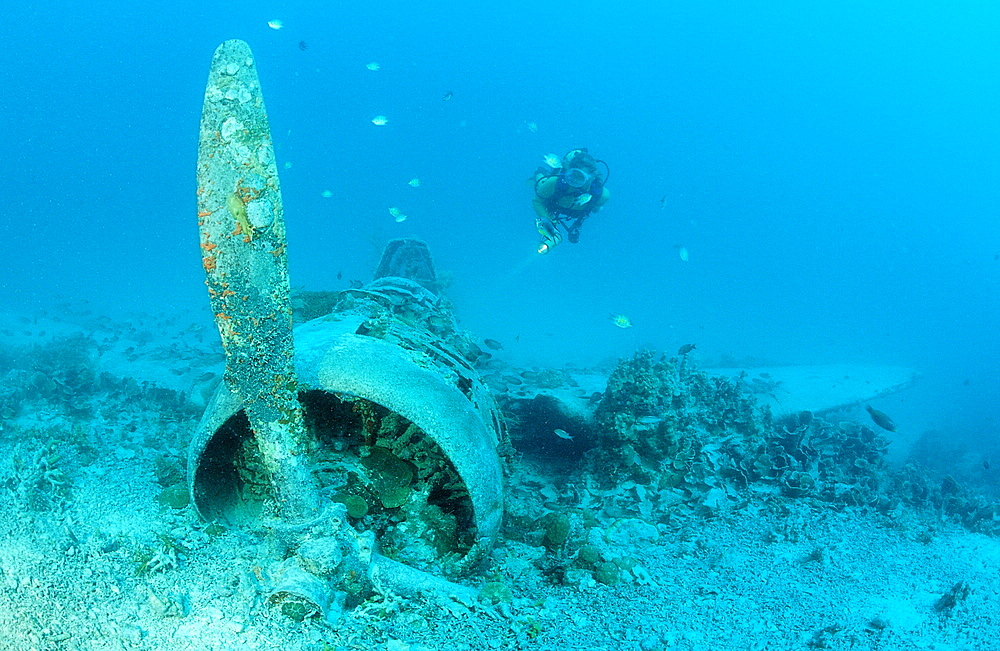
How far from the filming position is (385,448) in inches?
164

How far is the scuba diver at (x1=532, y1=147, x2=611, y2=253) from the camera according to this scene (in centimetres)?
936

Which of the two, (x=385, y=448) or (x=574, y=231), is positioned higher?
(x=574, y=231)

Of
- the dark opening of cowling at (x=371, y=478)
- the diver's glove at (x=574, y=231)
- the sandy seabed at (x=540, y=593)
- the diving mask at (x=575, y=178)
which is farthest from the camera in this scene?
the diver's glove at (x=574, y=231)

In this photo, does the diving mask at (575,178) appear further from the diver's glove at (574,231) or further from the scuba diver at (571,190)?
the diver's glove at (574,231)

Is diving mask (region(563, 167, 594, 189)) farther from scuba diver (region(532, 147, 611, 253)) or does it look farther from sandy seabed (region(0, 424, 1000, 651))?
sandy seabed (region(0, 424, 1000, 651))

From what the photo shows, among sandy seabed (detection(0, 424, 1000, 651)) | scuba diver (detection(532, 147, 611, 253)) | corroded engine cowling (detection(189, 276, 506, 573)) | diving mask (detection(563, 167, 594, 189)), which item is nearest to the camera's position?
sandy seabed (detection(0, 424, 1000, 651))

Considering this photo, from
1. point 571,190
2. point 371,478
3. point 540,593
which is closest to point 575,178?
point 571,190

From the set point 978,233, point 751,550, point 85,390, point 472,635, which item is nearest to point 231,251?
point 472,635

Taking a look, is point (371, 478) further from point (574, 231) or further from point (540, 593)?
point (574, 231)

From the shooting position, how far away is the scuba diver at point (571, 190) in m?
9.36

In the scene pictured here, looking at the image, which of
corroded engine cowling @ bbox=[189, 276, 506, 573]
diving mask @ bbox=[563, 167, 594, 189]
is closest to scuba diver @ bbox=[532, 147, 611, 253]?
diving mask @ bbox=[563, 167, 594, 189]

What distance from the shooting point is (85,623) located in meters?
2.87

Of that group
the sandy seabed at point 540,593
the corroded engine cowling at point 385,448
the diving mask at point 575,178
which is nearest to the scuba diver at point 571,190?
the diving mask at point 575,178

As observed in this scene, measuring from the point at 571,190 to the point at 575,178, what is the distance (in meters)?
0.32
